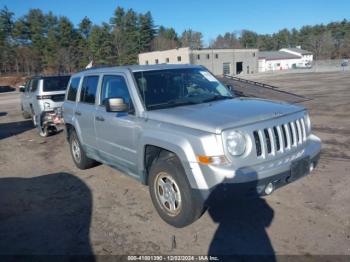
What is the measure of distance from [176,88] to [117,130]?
1097mm

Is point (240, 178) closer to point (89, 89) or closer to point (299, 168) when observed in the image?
point (299, 168)

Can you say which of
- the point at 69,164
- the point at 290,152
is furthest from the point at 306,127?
the point at 69,164

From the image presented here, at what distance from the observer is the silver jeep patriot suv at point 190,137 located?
3580 millimetres

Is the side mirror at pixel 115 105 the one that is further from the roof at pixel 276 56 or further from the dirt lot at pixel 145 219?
the roof at pixel 276 56

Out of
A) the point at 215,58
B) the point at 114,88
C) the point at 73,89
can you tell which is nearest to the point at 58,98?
the point at 73,89

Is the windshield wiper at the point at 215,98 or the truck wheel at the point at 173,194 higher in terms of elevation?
the windshield wiper at the point at 215,98

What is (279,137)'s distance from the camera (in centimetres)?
391

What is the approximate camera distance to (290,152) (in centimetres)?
401

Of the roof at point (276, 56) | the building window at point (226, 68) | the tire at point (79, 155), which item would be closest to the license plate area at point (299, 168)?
the tire at point (79, 155)

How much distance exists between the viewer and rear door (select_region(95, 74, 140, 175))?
185 inches

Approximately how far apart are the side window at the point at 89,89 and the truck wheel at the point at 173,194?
220cm

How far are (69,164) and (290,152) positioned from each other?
17.1 feet

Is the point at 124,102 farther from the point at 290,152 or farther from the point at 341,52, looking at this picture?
the point at 341,52

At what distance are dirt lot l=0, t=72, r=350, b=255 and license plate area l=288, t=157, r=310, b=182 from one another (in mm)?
631
